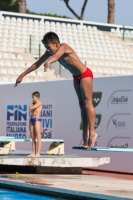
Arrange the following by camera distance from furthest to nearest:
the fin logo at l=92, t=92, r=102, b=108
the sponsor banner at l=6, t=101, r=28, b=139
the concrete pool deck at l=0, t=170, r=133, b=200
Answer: the sponsor banner at l=6, t=101, r=28, b=139 < the fin logo at l=92, t=92, r=102, b=108 < the concrete pool deck at l=0, t=170, r=133, b=200

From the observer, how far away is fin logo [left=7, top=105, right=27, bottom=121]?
1619 cm

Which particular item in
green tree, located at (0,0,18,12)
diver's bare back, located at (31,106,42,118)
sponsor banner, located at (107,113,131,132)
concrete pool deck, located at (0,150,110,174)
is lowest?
concrete pool deck, located at (0,150,110,174)

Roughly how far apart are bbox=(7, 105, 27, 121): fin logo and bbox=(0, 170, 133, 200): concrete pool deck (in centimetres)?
350

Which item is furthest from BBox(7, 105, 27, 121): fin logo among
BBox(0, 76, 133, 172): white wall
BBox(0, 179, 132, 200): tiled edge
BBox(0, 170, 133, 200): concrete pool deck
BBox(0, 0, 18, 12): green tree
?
BBox(0, 0, 18, 12): green tree

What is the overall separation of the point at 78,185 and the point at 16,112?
20.2ft

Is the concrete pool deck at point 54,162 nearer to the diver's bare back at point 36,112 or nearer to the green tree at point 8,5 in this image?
the diver's bare back at point 36,112

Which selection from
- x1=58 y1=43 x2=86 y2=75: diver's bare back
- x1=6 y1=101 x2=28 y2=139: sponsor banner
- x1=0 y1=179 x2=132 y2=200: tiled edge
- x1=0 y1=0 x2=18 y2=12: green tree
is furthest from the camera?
x1=0 y1=0 x2=18 y2=12: green tree

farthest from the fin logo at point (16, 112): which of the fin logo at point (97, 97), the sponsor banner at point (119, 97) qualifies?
the sponsor banner at point (119, 97)

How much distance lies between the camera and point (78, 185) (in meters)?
10.7

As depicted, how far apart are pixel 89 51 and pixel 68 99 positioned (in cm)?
1336

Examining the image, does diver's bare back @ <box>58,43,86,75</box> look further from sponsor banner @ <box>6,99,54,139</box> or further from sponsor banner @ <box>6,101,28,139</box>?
sponsor banner @ <box>6,101,28,139</box>

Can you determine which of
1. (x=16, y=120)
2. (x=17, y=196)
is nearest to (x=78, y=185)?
(x=17, y=196)

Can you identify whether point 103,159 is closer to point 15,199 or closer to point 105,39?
point 15,199

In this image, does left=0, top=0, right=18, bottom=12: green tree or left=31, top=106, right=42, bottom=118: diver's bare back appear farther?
left=0, top=0, right=18, bottom=12: green tree
